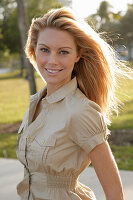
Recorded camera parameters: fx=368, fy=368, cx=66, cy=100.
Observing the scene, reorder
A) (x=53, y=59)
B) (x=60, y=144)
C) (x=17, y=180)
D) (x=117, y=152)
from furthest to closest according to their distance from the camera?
(x=117, y=152) → (x=17, y=180) → (x=53, y=59) → (x=60, y=144)

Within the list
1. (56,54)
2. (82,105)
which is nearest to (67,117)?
(82,105)

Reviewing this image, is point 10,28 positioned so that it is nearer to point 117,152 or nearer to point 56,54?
point 117,152

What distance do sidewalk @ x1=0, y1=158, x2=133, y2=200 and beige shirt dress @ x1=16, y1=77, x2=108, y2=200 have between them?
1689 mm

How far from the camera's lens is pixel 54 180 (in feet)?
6.44

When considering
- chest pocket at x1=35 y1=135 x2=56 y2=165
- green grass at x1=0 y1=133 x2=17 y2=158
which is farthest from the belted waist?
green grass at x1=0 y1=133 x2=17 y2=158

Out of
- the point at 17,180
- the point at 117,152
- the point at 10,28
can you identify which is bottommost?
the point at 10,28

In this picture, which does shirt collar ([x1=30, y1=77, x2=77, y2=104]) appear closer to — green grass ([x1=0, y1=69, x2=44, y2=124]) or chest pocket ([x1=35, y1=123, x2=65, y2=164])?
chest pocket ([x1=35, y1=123, x2=65, y2=164])

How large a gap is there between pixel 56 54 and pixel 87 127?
44 cm

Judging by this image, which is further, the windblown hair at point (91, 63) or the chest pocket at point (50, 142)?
the windblown hair at point (91, 63)

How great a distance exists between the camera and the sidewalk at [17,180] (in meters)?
3.82

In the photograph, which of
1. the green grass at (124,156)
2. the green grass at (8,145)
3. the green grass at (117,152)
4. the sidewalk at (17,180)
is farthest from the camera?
the green grass at (8,145)

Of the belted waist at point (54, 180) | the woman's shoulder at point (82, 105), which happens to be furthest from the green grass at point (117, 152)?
the woman's shoulder at point (82, 105)

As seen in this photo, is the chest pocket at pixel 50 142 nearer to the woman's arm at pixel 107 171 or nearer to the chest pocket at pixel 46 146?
the chest pocket at pixel 46 146

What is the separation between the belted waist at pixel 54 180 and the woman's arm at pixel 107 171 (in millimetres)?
242
